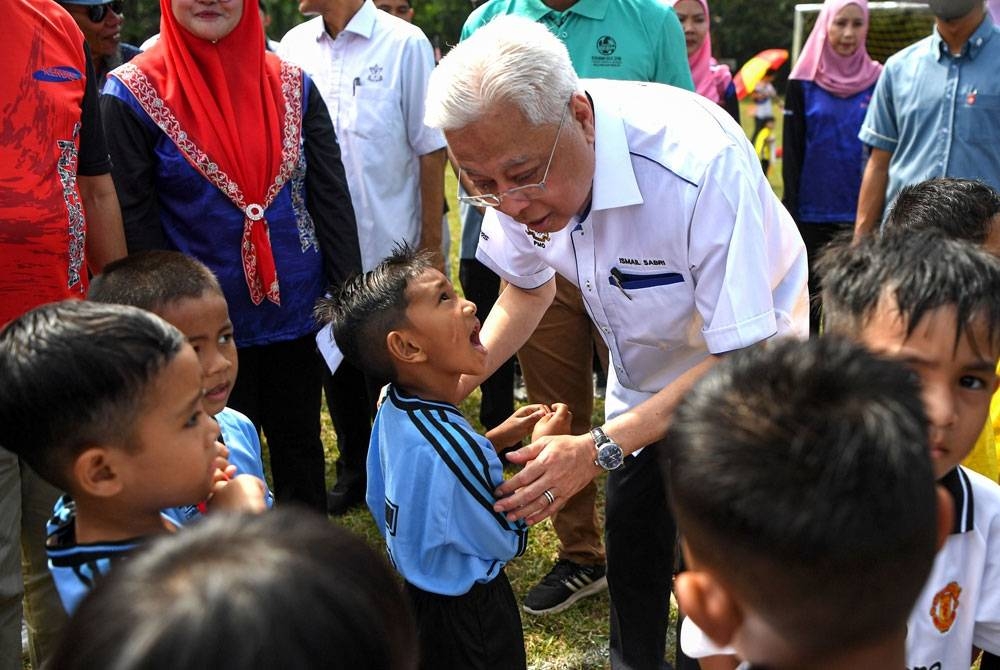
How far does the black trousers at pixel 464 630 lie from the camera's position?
2.30m

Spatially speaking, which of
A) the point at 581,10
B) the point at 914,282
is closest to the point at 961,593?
the point at 914,282

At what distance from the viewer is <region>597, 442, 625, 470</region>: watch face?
2.26 m

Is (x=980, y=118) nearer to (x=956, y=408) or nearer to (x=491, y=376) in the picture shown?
(x=491, y=376)

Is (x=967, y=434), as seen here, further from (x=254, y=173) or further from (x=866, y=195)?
(x=866, y=195)

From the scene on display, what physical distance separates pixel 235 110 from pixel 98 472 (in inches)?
76.1

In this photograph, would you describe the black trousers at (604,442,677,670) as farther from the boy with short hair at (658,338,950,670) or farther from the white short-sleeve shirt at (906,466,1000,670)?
the boy with short hair at (658,338,950,670)

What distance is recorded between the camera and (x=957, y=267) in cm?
163

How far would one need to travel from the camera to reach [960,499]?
1607 millimetres

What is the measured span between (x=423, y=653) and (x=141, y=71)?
1979 millimetres

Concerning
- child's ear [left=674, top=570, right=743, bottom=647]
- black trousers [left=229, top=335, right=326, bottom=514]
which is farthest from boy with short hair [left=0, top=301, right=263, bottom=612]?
black trousers [left=229, top=335, right=326, bottom=514]

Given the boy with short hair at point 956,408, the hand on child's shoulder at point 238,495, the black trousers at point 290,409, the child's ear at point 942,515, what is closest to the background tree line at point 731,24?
the black trousers at point 290,409

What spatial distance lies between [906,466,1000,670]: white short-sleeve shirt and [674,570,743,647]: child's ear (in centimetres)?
62

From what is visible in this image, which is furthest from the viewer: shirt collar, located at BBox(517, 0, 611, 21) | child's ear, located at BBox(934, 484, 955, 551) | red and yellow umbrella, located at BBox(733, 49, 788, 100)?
red and yellow umbrella, located at BBox(733, 49, 788, 100)

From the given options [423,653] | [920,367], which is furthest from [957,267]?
[423,653]
